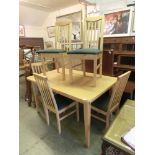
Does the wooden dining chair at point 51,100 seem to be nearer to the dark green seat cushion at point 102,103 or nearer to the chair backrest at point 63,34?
the dark green seat cushion at point 102,103

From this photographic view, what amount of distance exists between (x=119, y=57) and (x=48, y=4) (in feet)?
10.2

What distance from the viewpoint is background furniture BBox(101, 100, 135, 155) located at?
1.05 metres

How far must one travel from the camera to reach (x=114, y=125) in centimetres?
132

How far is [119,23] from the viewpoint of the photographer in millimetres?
2830

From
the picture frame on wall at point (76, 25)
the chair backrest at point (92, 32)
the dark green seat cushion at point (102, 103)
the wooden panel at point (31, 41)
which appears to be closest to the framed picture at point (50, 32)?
the wooden panel at point (31, 41)

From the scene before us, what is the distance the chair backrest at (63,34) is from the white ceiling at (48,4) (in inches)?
82.2

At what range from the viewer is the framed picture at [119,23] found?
2.71 meters

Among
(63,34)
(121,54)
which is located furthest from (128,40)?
(63,34)

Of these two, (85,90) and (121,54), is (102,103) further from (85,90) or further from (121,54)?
(121,54)

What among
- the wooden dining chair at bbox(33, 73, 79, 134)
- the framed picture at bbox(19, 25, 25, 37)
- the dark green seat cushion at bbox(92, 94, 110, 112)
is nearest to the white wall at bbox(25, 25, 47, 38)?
the framed picture at bbox(19, 25, 25, 37)

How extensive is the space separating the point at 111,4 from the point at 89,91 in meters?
2.50

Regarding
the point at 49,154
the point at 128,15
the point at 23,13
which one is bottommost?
the point at 49,154

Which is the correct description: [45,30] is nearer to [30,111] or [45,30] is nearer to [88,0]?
[88,0]
